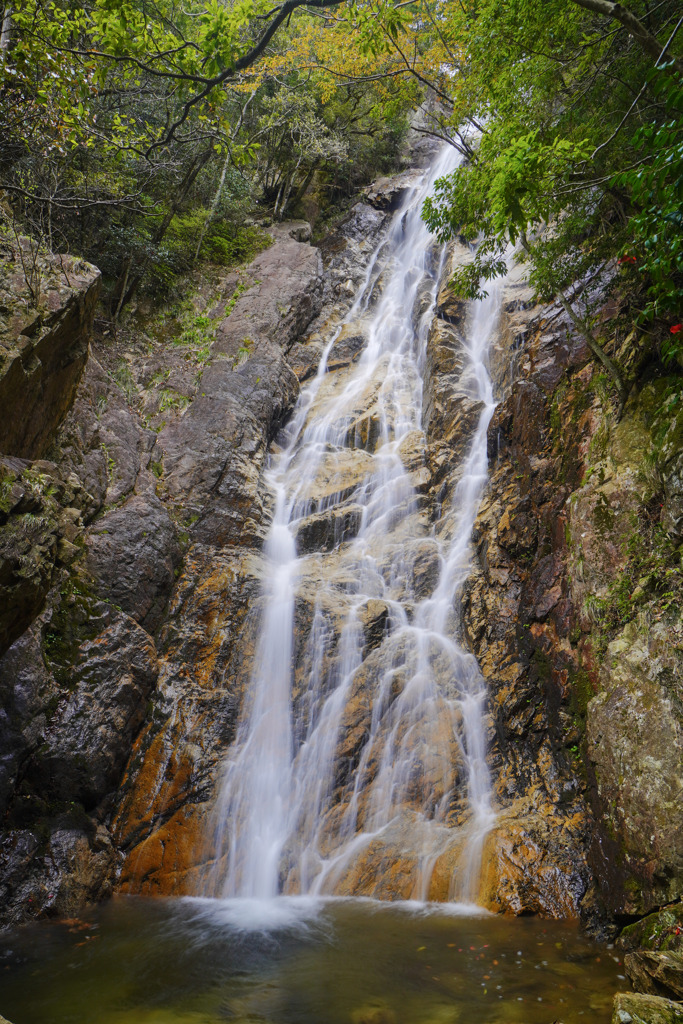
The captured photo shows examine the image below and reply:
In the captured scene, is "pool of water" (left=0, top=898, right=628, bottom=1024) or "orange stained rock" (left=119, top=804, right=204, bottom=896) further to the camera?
"orange stained rock" (left=119, top=804, right=204, bottom=896)

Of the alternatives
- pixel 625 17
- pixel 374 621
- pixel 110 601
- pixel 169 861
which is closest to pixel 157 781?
pixel 169 861

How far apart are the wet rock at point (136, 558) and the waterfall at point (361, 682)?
6.57 ft

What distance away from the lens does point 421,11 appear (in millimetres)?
10992

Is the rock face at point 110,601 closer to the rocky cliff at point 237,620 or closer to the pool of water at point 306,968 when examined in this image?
the rocky cliff at point 237,620

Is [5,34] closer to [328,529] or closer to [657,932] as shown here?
[328,529]

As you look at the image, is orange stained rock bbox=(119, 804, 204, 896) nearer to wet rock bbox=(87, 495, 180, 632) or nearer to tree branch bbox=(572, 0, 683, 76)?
wet rock bbox=(87, 495, 180, 632)

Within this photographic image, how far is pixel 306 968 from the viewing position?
524 cm

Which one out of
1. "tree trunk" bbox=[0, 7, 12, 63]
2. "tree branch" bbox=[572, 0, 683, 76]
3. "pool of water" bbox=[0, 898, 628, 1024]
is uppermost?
"tree trunk" bbox=[0, 7, 12, 63]

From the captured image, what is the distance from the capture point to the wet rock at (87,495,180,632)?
382 inches

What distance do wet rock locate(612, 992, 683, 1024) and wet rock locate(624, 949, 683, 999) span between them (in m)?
0.42

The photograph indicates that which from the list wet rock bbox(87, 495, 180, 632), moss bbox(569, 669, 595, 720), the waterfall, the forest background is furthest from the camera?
wet rock bbox(87, 495, 180, 632)

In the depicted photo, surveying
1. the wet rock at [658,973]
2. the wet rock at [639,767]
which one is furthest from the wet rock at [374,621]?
the wet rock at [658,973]

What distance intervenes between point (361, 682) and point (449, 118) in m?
10.1

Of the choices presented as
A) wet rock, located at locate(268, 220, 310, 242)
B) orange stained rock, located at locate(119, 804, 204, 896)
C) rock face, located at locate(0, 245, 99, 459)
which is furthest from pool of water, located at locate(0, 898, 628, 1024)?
wet rock, located at locate(268, 220, 310, 242)
